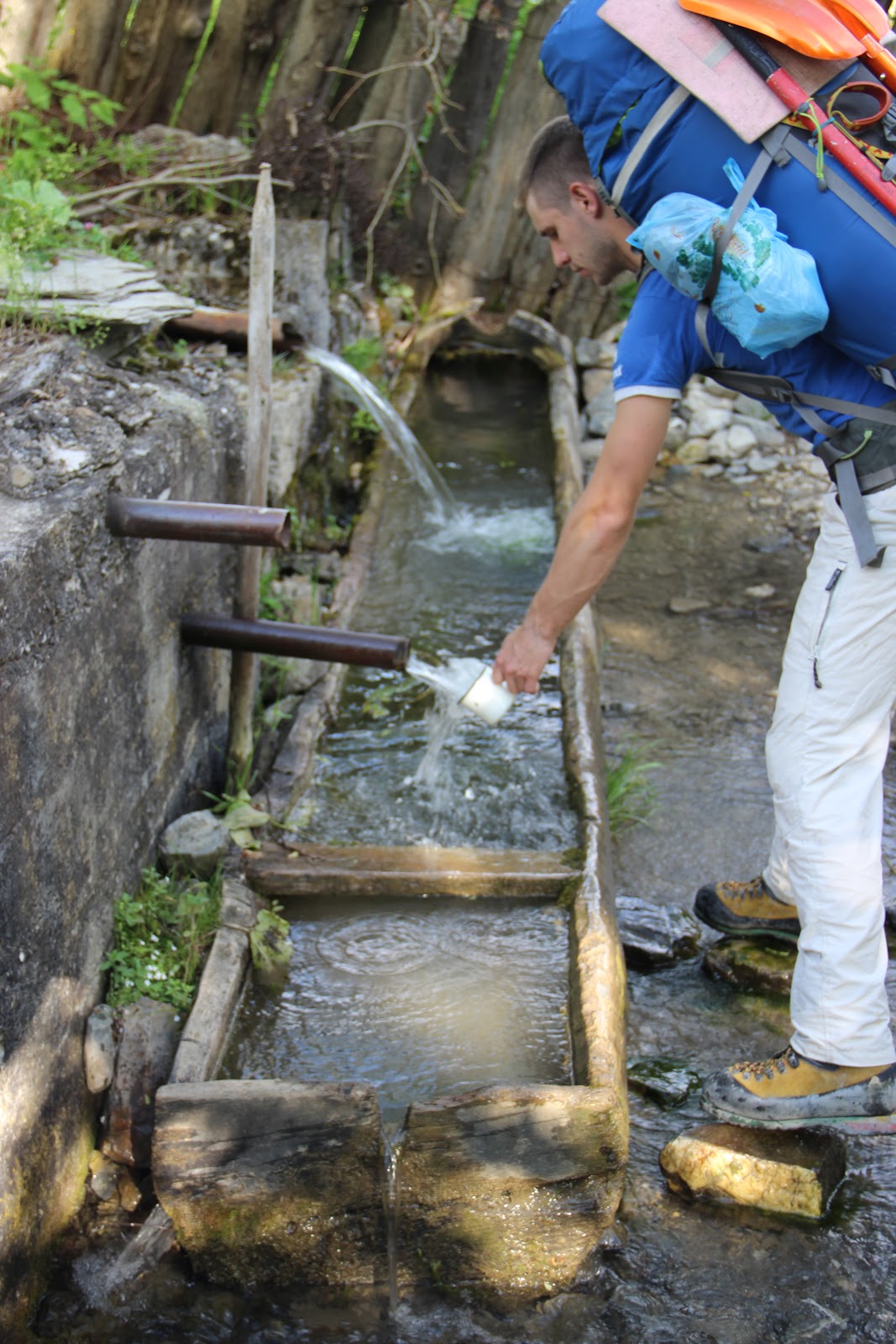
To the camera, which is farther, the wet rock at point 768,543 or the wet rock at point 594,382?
the wet rock at point 594,382

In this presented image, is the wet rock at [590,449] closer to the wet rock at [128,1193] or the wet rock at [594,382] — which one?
the wet rock at [594,382]

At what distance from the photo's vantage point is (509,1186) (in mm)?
2314

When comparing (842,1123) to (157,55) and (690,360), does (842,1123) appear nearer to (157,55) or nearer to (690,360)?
(690,360)

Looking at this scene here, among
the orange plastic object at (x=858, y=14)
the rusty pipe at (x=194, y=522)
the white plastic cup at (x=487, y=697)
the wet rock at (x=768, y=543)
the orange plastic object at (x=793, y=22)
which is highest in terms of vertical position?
the orange plastic object at (x=858, y=14)

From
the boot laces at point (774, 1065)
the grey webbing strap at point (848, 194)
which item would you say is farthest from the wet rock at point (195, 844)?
the grey webbing strap at point (848, 194)

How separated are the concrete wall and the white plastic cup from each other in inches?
33.6

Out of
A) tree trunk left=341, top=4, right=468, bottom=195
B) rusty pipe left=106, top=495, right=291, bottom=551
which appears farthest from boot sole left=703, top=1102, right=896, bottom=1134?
tree trunk left=341, top=4, right=468, bottom=195

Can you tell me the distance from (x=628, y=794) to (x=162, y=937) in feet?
5.76

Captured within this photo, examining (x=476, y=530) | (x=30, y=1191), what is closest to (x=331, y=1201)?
(x=30, y=1191)

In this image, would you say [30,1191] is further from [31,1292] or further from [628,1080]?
[628,1080]

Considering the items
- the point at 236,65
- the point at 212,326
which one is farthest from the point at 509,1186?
the point at 236,65

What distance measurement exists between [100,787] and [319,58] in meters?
5.81

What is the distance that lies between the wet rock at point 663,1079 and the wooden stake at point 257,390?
1.61 m

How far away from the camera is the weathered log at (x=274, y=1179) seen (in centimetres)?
225
